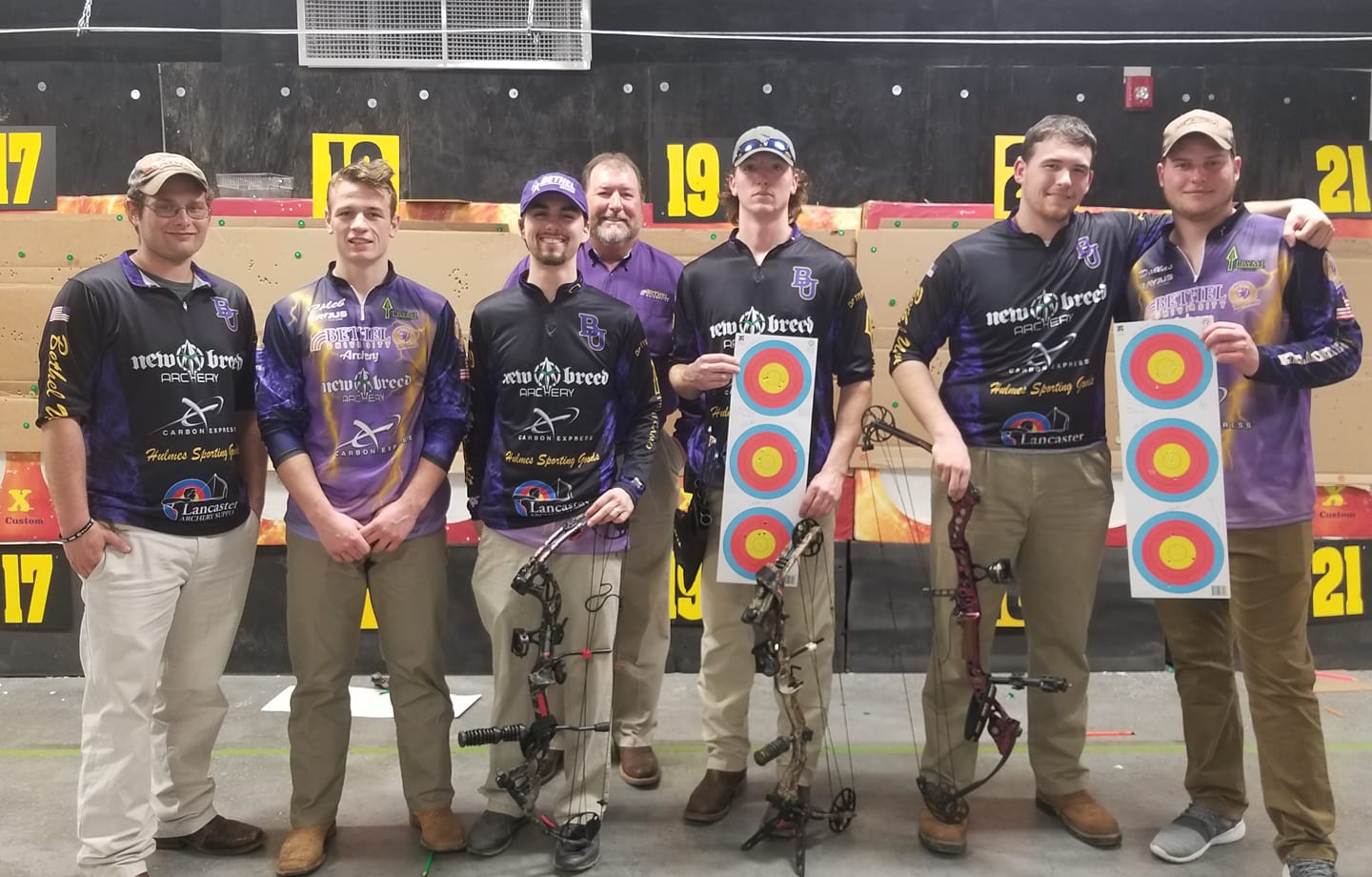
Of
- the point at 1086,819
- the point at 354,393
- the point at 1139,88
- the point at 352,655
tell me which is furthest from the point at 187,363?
the point at 1139,88

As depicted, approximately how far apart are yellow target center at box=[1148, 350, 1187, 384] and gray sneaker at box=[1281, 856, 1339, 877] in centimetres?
116

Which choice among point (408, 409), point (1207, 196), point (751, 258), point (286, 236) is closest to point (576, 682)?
point (408, 409)

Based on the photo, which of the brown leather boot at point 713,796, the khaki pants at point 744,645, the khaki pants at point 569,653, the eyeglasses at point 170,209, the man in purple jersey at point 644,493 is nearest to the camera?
the eyeglasses at point 170,209

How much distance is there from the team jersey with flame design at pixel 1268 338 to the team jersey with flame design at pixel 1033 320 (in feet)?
0.67

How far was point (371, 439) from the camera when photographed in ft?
7.47

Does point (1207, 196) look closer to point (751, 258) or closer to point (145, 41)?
point (751, 258)

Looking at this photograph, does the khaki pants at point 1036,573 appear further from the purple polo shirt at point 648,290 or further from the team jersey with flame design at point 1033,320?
the purple polo shirt at point 648,290

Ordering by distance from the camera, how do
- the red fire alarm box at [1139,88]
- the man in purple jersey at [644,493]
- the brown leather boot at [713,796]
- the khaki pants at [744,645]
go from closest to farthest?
the khaki pants at [744,645] → the brown leather boot at [713,796] → the man in purple jersey at [644,493] → the red fire alarm box at [1139,88]

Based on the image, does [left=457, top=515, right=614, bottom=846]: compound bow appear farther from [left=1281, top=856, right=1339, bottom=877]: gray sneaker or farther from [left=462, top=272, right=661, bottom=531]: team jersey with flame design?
[left=1281, top=856, right=1339, bottom=877]: gray sneaker

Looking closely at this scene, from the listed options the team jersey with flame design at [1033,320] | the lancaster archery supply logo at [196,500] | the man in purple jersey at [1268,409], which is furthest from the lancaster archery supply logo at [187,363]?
the man in purple jersey at [1268,409]

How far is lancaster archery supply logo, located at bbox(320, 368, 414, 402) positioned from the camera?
88.4 inches

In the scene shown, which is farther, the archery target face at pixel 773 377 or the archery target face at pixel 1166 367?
the archery target face at pixel 773 377

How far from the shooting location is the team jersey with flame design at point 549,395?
2297 millimetres

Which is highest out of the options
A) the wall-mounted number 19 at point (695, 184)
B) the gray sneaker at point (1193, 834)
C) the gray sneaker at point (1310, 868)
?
the wall-mounted number 19 at point (695, 184)
